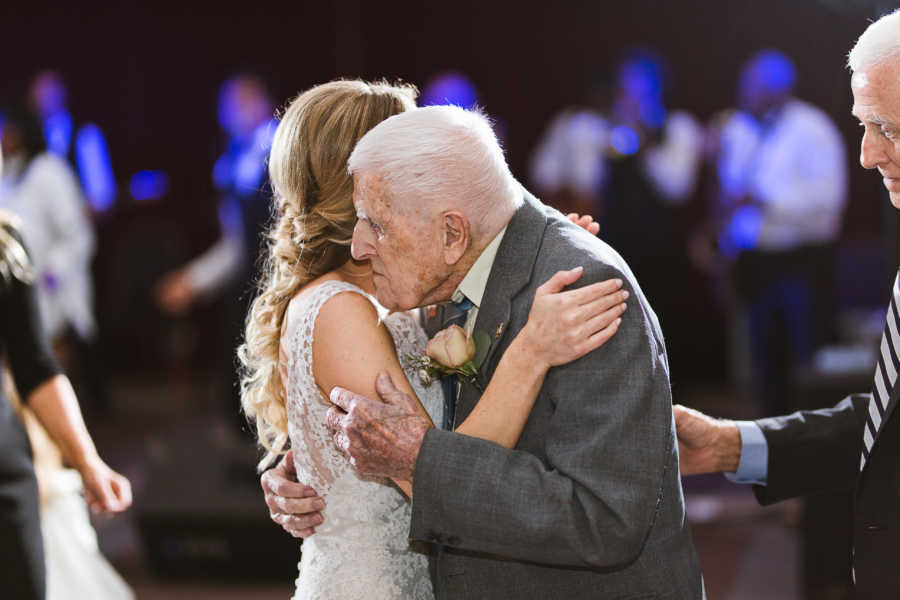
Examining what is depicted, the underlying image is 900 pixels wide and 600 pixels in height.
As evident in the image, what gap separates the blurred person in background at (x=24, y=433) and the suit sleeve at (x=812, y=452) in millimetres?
1513

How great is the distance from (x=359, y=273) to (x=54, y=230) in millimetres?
4492

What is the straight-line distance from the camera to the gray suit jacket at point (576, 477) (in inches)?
67.6

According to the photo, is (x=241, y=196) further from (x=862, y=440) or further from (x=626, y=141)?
(x=862, y=440)

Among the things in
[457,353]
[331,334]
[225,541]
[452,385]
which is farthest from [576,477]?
[225,541]

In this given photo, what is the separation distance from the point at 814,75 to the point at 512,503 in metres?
7.68

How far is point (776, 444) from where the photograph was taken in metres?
2.32

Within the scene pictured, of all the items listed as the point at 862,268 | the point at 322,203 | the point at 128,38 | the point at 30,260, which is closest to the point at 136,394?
the point at 128,38

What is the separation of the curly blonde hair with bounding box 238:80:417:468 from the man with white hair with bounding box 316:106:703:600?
8.0 inches

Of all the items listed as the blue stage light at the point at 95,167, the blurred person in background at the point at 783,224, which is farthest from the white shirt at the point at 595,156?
the blue stage light at the point at 95,167

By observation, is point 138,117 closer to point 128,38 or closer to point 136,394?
point 128,38

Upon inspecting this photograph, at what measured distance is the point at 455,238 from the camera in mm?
1908

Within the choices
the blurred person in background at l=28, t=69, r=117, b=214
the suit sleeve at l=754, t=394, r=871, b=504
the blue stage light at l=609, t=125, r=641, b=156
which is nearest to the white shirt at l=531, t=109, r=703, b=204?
the blue stage light at l=609, t=125, r=641, b=156

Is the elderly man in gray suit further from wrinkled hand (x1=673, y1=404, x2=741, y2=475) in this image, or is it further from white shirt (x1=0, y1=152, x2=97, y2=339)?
white shirt (x1=0, y1=152, x2=97, y2=339)

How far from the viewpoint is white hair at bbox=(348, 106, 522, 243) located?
184 cm
